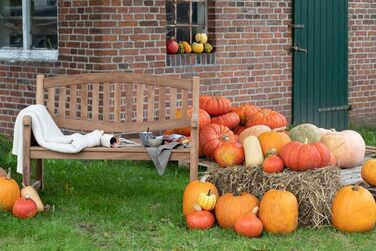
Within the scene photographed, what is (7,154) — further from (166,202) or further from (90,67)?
(166,202)

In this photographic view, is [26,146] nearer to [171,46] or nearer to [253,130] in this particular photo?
[253,130]

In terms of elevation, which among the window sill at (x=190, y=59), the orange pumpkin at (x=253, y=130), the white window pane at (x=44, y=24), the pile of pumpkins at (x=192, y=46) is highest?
the white window pane at (x=44, y=24)

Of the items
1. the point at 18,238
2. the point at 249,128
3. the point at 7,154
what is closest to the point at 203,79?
the point at 249,128

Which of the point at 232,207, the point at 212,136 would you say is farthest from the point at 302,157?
the point at 212,136

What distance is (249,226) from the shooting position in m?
6.25

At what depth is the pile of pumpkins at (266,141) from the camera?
670cm

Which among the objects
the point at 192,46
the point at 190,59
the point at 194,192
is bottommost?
the point at 194,192

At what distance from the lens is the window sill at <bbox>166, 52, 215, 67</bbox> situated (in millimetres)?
9953

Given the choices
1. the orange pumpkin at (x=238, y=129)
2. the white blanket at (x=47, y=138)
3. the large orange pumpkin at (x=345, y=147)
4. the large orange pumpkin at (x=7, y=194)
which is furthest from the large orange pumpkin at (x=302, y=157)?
the orange pumpkin at (x=238, y=129)

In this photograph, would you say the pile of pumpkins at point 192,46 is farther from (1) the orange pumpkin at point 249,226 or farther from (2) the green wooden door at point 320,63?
(1) the orange pumpkin at point 249,226

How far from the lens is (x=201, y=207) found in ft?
21.5

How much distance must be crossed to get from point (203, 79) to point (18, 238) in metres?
4.50

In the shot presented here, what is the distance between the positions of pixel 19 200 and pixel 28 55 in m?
3.87

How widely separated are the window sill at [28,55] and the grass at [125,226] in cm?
202
